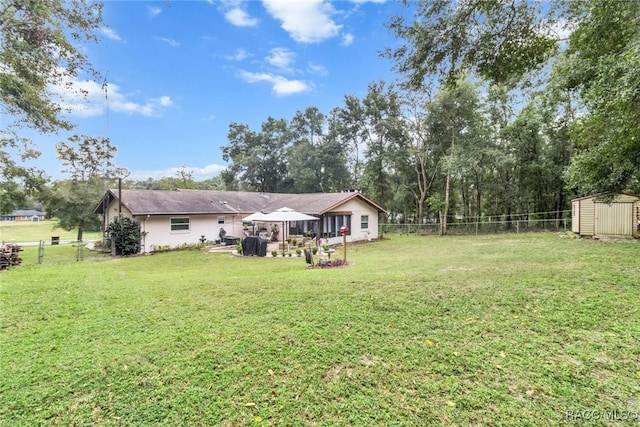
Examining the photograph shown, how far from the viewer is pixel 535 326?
3.97 metres

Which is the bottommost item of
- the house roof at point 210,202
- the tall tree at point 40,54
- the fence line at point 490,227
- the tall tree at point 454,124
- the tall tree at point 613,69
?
the fence line at point 490,227

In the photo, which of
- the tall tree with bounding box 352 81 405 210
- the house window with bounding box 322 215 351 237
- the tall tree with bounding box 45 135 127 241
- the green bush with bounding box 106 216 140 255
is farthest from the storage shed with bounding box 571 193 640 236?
the tall tree with bounding box 45 135 127 241

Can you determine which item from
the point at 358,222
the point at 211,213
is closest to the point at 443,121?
the point at 358,222

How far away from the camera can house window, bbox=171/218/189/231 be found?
16062 mm

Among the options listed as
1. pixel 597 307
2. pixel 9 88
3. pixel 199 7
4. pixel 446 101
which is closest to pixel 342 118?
pixel 446 101

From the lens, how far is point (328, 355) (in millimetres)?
3359

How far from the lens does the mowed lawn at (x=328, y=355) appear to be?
2.56 m

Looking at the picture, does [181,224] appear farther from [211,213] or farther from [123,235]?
[123,235]

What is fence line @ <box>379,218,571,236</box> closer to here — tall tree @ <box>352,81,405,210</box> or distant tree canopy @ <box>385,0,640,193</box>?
tall tree @ <box>352,81,405,210</box>

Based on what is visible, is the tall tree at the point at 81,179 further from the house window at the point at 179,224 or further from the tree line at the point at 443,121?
the house window at the point at 179,224

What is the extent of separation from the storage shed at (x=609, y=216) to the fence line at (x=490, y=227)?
4.32m

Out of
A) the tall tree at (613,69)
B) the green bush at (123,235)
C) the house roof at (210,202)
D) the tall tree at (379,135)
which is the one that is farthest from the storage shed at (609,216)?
the green bush at (123,235)

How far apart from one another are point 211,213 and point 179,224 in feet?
6.23

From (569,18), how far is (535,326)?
6025 millimetres
